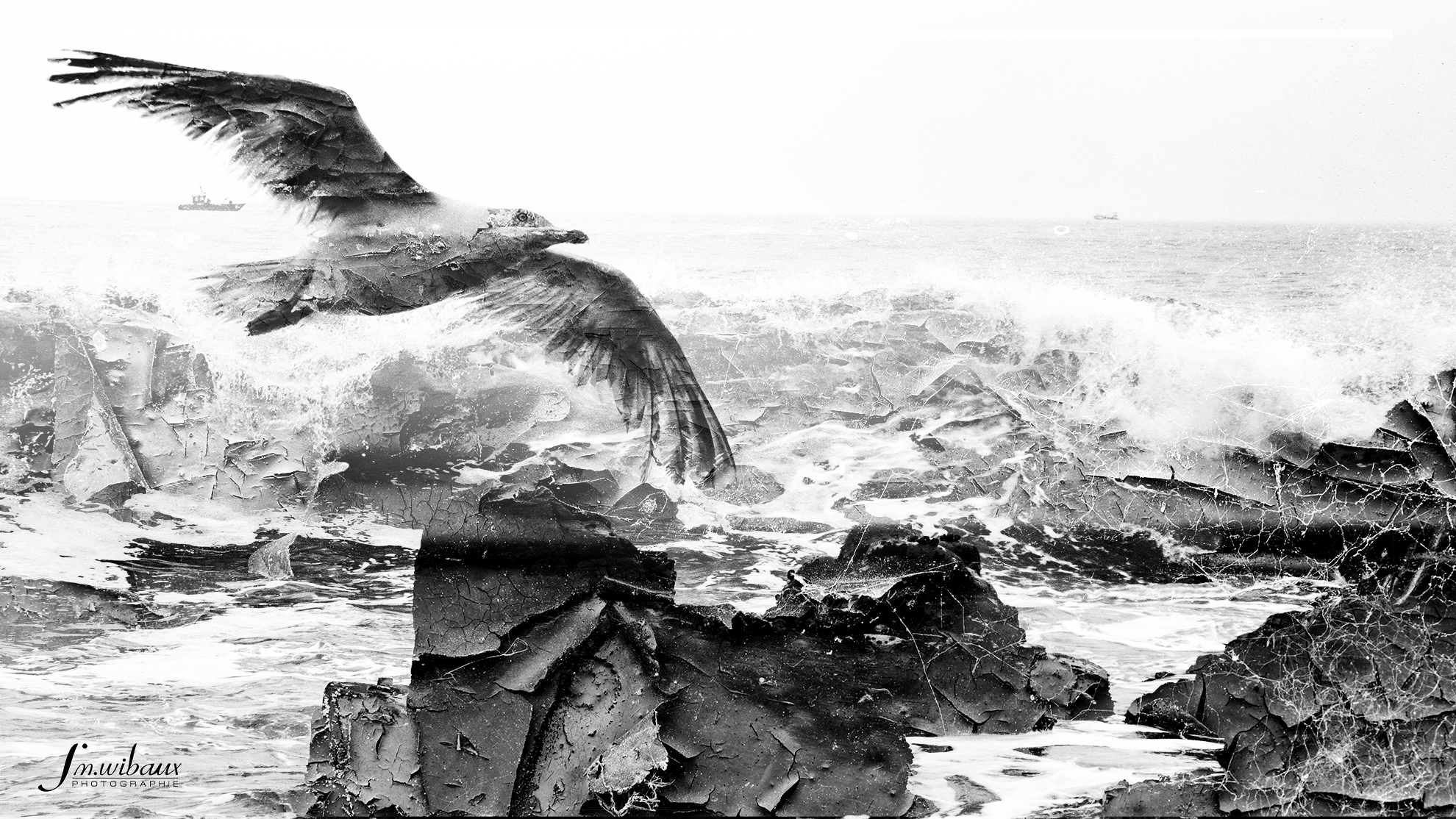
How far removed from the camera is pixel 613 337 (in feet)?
6.62

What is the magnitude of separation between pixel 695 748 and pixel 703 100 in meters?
1.17

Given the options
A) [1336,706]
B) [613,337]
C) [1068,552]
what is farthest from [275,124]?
[1336,706]

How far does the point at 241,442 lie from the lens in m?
1.94

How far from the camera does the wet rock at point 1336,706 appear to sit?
169 cm

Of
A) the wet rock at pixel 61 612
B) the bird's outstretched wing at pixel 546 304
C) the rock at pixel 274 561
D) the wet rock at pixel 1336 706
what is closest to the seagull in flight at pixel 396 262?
the bird's outstretched wing at pixel 546 304

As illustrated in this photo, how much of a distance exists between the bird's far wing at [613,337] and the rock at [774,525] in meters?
0.10

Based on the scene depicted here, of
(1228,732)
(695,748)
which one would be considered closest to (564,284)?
(695,748)

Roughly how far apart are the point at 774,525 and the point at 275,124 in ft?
3.75

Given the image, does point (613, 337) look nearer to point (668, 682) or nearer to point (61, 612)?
point (668, 682)

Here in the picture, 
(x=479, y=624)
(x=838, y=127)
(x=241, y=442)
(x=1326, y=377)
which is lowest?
(x=479, y=624)

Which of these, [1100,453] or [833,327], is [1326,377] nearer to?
[1100,453]

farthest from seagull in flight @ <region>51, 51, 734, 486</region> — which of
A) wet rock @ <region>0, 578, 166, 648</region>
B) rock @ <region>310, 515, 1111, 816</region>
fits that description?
wet rock @ <region>0, 578, 166, 648</region>

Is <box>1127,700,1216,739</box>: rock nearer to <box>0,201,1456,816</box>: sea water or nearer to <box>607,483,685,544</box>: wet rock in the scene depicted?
<box>0,201,1456,816</box>: sea water

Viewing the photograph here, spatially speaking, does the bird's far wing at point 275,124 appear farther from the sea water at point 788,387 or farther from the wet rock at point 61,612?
the wet rock at point 61,612
